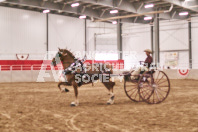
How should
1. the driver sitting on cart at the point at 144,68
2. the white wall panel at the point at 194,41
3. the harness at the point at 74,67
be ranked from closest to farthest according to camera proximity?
the harness at the point at 74,67 → the driver sitting on cart at the point at 144,68 → the white wall panel at the point at 194,41

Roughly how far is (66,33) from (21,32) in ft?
18.8

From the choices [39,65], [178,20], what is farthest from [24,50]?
[178,20]

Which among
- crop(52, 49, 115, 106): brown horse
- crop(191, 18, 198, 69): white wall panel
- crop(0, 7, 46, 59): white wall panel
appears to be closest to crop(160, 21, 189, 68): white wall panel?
crop(191, 18, 198, 69): white wall panel

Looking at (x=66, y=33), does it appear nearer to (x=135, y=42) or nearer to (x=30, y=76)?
(x=30, y=76)

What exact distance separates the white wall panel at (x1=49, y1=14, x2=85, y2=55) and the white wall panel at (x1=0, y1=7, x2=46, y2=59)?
44.9 inches

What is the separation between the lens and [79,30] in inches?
1315

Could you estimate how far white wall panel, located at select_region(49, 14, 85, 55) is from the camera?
30.8 m

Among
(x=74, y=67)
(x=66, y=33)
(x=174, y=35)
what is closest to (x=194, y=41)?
(x=174, y=35)

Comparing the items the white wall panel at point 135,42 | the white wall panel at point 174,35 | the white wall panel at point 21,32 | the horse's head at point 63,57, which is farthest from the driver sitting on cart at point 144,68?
the white wall panel at point 135,42

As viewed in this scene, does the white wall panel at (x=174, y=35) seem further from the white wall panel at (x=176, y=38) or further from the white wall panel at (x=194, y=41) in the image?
the white wall panel at (x=194, y=41)

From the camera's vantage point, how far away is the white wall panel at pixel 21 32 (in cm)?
2672

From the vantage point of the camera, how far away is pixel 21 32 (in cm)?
2808

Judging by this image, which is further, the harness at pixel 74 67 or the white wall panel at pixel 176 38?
the white wall panel at pixel 176 38

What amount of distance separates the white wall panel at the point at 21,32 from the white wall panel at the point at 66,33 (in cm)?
114
